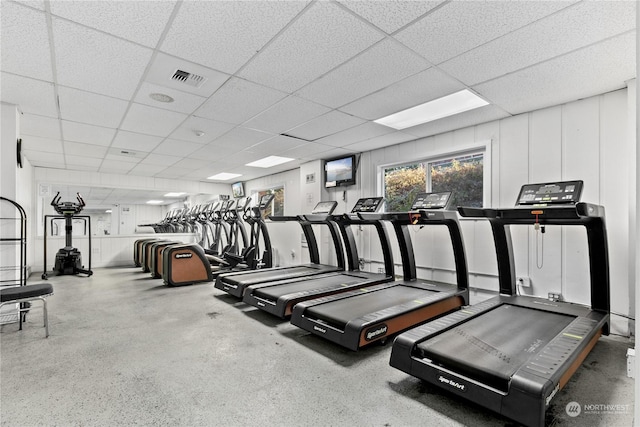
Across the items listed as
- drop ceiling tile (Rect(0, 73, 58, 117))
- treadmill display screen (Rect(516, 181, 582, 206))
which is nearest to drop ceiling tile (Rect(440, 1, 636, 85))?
treadmill display screen (Rect(516, 181, 582, 206))

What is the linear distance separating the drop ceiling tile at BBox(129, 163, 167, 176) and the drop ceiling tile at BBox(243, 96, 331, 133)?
4.09 m

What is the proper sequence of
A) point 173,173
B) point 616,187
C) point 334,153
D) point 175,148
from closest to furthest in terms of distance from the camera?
1. point 616,187
2. point 175,148
3. point 334,153
4. point 173,173

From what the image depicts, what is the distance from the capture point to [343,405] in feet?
6.34

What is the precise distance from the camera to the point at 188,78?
299 cm

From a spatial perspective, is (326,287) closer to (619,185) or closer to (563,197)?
(563,197)

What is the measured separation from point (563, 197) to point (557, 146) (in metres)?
1.13

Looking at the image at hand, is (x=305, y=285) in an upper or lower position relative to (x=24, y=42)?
lower

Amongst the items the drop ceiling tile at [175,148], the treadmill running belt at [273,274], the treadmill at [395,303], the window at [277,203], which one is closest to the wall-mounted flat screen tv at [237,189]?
the window at [277,203]

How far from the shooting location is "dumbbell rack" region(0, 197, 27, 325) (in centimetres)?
341

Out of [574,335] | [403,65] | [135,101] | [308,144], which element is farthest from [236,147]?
[574,335]

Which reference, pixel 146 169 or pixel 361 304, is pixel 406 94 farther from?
pixel 146 169

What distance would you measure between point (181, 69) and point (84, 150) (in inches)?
169

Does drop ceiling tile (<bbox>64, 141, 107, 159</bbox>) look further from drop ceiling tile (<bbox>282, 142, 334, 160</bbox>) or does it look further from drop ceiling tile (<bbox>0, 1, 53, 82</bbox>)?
drop ceiling tile (<bbox>282, 142, 334, 160</bbox>)

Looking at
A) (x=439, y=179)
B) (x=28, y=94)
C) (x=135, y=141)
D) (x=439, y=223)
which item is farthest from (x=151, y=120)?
(x=439, y=179)
